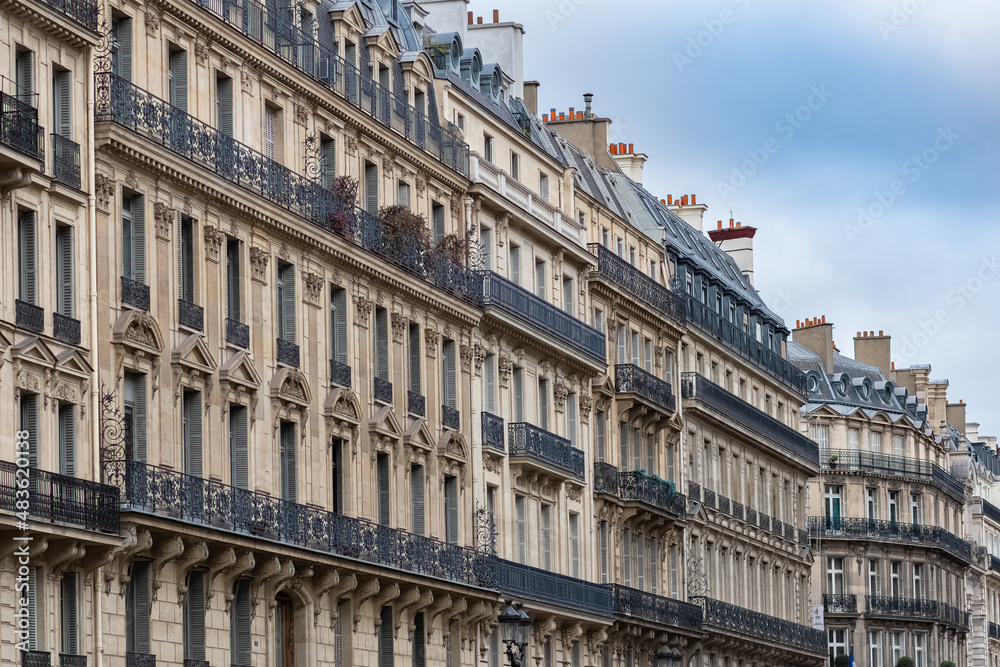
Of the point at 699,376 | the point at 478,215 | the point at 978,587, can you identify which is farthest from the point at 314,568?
the point at 978,587

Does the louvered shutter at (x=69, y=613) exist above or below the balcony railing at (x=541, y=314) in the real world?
below

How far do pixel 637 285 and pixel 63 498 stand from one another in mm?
30880

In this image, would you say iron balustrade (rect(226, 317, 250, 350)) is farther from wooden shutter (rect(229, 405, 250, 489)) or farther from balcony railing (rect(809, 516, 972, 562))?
balcony railing (rect(809, 516, 972, 562))

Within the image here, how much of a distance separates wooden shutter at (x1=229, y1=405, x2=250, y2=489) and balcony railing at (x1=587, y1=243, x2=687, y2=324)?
19977mm

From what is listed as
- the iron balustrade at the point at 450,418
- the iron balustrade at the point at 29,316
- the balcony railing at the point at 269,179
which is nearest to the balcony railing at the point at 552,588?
the iron balustrade at the point at 450,418

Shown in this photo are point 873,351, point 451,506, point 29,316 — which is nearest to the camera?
point 29,316

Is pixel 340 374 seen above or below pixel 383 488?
above

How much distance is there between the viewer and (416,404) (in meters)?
45.5

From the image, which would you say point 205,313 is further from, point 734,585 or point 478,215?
point 734,585

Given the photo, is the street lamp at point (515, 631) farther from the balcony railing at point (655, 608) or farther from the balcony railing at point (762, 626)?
the balcony railing at point (762, 626)

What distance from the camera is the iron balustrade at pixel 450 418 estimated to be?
46.9 metres

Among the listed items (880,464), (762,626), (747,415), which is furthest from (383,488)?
(880,464)

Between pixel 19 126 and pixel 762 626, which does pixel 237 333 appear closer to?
pixel 19 126

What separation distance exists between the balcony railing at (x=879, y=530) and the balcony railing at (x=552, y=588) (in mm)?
35708
